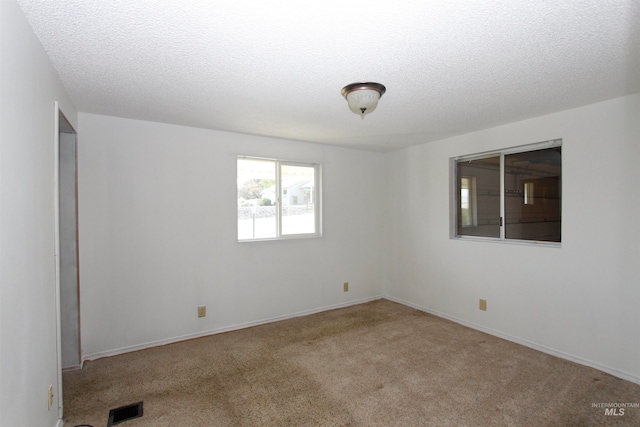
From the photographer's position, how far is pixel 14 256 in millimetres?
1396

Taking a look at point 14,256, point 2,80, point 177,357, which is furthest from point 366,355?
point 2,80

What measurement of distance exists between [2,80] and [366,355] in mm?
3124

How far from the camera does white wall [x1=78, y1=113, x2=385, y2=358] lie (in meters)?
3.04

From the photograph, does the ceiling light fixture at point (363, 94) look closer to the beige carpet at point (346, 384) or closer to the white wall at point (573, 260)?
the white wall at point (573, 260)

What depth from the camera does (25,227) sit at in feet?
5.05

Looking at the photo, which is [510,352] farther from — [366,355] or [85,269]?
[85,269]

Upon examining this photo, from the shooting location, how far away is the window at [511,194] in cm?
316

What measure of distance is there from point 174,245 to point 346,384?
221 centimetres

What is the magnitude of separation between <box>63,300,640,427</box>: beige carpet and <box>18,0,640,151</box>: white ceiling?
7.58 feet

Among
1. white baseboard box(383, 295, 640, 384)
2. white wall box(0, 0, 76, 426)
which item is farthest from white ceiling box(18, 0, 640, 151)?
white baseboard box(383, 295, 640, 384)

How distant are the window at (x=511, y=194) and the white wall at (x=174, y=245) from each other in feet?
5.80

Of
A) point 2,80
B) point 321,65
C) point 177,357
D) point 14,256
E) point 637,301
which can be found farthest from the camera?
point 177,357

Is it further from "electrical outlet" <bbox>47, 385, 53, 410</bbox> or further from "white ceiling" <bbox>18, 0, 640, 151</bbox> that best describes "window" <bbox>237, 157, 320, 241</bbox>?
"electrical outlet" <bbox>47, 385, 53, 410</bbox>

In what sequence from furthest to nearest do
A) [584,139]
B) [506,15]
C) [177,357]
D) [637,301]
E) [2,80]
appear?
1. [177,357]
2. [584,139]
3. [637,301]
4. [506,15]
5. [2,80]
